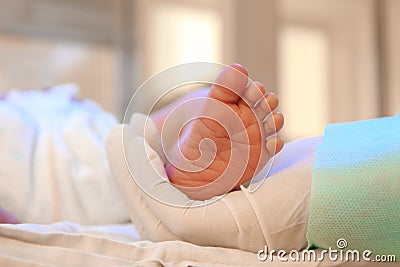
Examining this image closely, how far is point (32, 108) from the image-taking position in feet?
3.87

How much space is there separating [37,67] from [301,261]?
6.69 ft

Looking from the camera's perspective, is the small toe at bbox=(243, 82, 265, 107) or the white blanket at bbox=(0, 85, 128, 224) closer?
the small toe at bbox=(243, 82, 265, 107)

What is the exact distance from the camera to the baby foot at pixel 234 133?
0.69m

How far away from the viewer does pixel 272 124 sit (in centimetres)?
70

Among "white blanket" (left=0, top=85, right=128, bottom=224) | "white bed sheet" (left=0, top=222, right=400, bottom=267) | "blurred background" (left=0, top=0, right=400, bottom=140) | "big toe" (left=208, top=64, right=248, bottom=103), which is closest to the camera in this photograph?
"white bed sheet" (left=0, top=222, right=400, bottom=267)

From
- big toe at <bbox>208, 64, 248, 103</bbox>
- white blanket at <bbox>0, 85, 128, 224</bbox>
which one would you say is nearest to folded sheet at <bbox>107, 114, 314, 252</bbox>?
big toe at <bbox>208, 64, 248, 103</bbox>

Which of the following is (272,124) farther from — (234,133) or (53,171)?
(53,171)

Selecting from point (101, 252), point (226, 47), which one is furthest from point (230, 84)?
point (226, 47)

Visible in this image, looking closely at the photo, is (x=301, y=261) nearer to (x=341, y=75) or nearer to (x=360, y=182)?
(x=360, y=182)

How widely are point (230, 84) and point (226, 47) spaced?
1.97m

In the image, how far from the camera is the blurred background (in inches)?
95.4

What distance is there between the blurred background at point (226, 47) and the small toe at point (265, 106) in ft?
6.11
